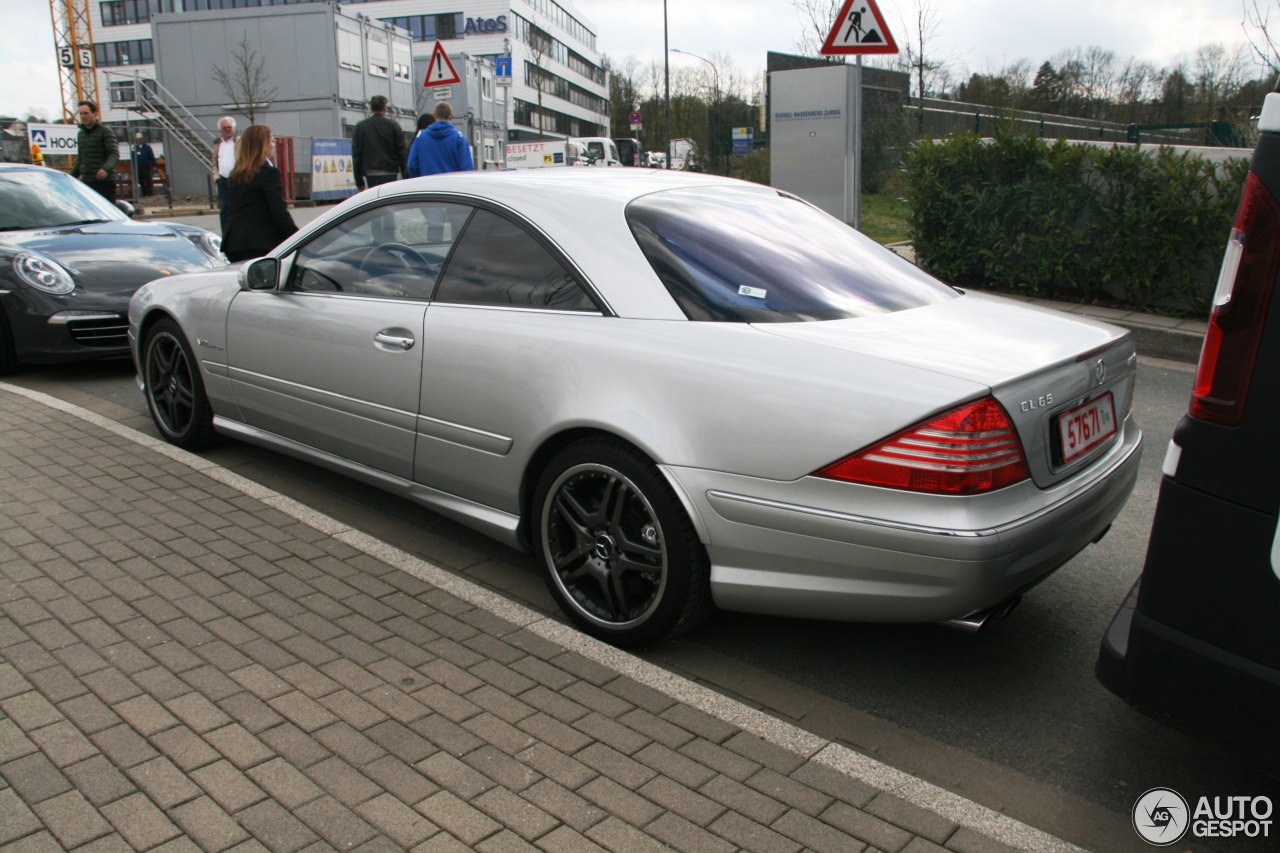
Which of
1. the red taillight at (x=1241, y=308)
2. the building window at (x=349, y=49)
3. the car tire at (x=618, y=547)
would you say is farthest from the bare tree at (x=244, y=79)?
the red taillight at (x=1241, y=308)

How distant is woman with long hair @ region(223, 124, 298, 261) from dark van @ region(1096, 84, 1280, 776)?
6882 mm

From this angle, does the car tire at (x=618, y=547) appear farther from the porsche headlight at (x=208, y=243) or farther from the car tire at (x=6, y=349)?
the porsche headlight at (x=208, y=243)

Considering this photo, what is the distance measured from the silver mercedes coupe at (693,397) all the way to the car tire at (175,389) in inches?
35.2

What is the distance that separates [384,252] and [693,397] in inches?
70.1

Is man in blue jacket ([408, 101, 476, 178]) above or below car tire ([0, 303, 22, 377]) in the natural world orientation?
above

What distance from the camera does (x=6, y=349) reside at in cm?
722

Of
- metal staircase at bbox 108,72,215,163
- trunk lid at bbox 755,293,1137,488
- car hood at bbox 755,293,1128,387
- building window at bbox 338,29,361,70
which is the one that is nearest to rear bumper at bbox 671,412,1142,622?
trunk lid at bbox 755,293,1137,488

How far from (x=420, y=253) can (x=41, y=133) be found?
28603mm

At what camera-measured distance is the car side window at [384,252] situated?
3.87 m

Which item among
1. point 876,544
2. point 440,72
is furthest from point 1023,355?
point 440,72

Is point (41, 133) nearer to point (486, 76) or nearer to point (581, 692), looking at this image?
point (486, 76)

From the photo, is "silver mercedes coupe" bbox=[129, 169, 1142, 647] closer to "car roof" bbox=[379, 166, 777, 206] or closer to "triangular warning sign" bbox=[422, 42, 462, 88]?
"car roof" bbox=[379, 166, 777, 206]

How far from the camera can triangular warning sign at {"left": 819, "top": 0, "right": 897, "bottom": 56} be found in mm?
9750

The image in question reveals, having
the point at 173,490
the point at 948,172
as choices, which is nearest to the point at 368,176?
the point at 948,172
